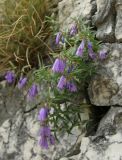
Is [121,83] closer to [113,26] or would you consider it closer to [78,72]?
[78,72]

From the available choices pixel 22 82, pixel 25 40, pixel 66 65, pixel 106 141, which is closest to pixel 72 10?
pixel 25 40

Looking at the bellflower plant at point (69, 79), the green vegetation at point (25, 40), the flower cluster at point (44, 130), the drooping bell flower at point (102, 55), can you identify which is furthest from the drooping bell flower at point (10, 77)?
the drooping bell flower at point (102, 55)

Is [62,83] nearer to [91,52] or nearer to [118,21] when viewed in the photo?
[91,52]

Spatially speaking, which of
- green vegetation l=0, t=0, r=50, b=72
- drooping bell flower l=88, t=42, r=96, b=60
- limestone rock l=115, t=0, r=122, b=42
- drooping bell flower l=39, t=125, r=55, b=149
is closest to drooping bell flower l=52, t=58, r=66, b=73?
drooping bell flower l=88, t=42, r=96, b=60

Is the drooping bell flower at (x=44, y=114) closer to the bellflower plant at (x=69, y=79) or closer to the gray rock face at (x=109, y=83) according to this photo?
the bellflower plant at (x=69, y=79)

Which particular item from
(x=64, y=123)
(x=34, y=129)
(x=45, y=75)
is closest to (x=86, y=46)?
(x=45, y=75)

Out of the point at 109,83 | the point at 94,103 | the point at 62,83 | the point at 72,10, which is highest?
the point at 72,10
